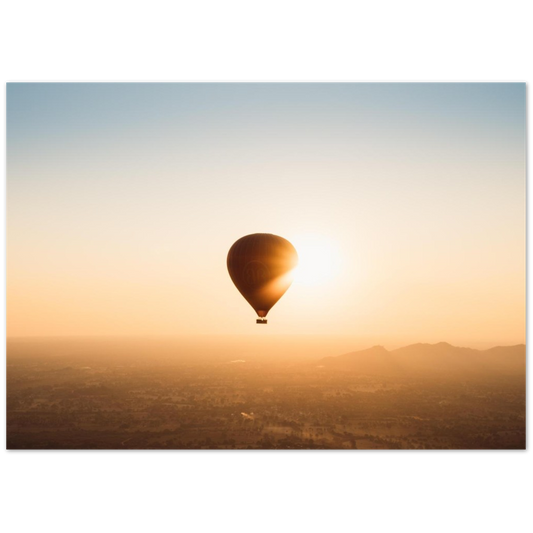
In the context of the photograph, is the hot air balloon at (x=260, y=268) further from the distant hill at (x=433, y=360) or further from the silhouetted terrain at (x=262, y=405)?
the distant hill at (x=433, y=360)

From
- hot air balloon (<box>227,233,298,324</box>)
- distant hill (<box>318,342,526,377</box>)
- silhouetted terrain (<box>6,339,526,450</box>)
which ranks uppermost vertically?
hot air balloon (<box>227,233,298,324</box>)

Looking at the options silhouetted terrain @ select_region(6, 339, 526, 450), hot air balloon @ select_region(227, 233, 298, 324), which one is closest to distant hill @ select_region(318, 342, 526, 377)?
silhouetted terrain @ select_region(6, 339, 526, 450)

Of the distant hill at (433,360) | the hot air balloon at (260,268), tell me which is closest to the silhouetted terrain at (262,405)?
the distant hill at (433,360)

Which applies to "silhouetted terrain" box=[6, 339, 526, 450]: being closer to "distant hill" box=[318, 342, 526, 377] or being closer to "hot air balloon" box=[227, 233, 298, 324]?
"distant hill" box=[318, 342, 526, 377]
